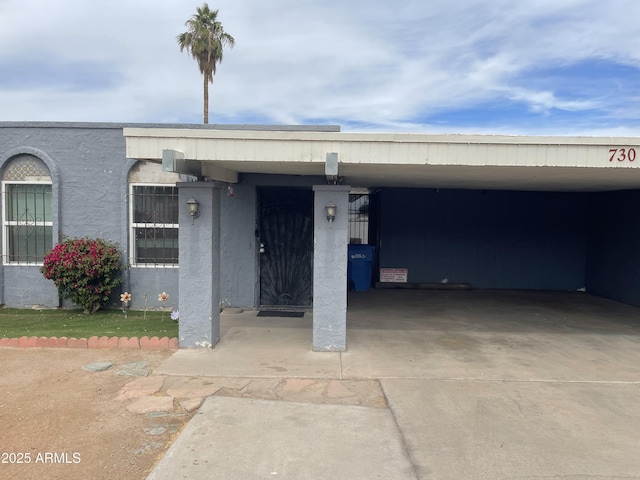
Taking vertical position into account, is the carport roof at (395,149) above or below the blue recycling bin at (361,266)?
above

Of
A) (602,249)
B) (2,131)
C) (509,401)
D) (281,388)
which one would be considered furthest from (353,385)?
(602,249)

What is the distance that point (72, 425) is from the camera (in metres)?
4.43

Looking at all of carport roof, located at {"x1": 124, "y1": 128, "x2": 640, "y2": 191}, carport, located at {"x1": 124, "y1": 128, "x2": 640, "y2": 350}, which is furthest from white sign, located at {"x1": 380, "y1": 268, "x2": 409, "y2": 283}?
carport roof, located at {"x1": 124, "y1": 128, "x2": 640, "y2": 191}

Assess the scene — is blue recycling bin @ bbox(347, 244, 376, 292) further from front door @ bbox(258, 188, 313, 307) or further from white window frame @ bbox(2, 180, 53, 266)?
white window frame @ bbox(2, 180, 53, 266)

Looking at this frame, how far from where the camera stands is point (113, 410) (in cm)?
476

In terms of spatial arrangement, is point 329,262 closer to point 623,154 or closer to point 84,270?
point 623,154

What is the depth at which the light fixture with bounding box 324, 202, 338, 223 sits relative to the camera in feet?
21.3

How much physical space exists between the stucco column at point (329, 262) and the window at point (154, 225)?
375 centimetres

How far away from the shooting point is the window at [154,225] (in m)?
9.20

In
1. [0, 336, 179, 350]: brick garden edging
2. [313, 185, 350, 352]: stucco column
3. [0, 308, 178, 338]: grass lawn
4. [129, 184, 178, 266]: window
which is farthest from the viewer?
[129, 184, 178, 266]: window

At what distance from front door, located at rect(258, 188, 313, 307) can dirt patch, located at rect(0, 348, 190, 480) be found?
347 centimetres

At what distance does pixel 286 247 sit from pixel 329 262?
296 cm

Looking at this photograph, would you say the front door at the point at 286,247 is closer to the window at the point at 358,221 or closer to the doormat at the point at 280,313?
the doormat at the point at 280,313

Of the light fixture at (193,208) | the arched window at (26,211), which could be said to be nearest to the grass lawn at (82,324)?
the arched window at (26,211)
